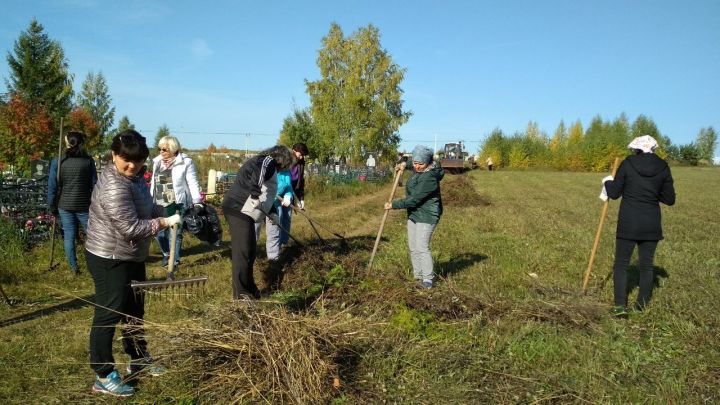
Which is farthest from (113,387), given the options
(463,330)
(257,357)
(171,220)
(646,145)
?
(646,145)

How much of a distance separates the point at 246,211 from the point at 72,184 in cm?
265

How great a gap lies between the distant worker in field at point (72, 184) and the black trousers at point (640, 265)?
6.15 meters

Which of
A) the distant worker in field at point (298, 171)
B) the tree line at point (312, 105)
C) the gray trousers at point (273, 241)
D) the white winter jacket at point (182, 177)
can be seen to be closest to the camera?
the white winter jacket at point (182, 177)

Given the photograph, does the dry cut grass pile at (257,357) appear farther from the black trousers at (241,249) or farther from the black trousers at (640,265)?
the black trousers at (640,265)

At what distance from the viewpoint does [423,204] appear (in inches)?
219

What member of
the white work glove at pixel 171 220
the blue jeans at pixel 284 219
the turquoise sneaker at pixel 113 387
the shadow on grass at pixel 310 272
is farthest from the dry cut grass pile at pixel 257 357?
the blue jeans at pixel 284 219

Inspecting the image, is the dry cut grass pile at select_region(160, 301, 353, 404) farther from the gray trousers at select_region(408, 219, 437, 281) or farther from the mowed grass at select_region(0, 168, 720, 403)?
the gray trousers at select_region(408, 219, 437, 281)

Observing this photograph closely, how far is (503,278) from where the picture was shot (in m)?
6.25

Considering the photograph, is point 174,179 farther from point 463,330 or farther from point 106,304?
point 463,330

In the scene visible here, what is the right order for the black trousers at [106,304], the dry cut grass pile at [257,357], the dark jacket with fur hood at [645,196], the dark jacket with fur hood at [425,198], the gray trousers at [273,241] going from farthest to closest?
the gray trousers at [273,241]
the dark jacket with fur hood at [425,198]
the dark jacket with fur hood at [645,196]
the black trousers at [106,304]
the dry cut grass pile at [257,357]

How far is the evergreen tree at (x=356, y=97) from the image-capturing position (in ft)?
101

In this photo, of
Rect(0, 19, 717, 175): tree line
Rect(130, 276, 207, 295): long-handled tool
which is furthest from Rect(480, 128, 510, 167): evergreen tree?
Rect(130, 276, 207, 295): long-handled tool

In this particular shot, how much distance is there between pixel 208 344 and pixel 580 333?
3243mm

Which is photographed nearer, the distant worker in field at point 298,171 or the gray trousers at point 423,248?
the gray trousers at point 423,248
